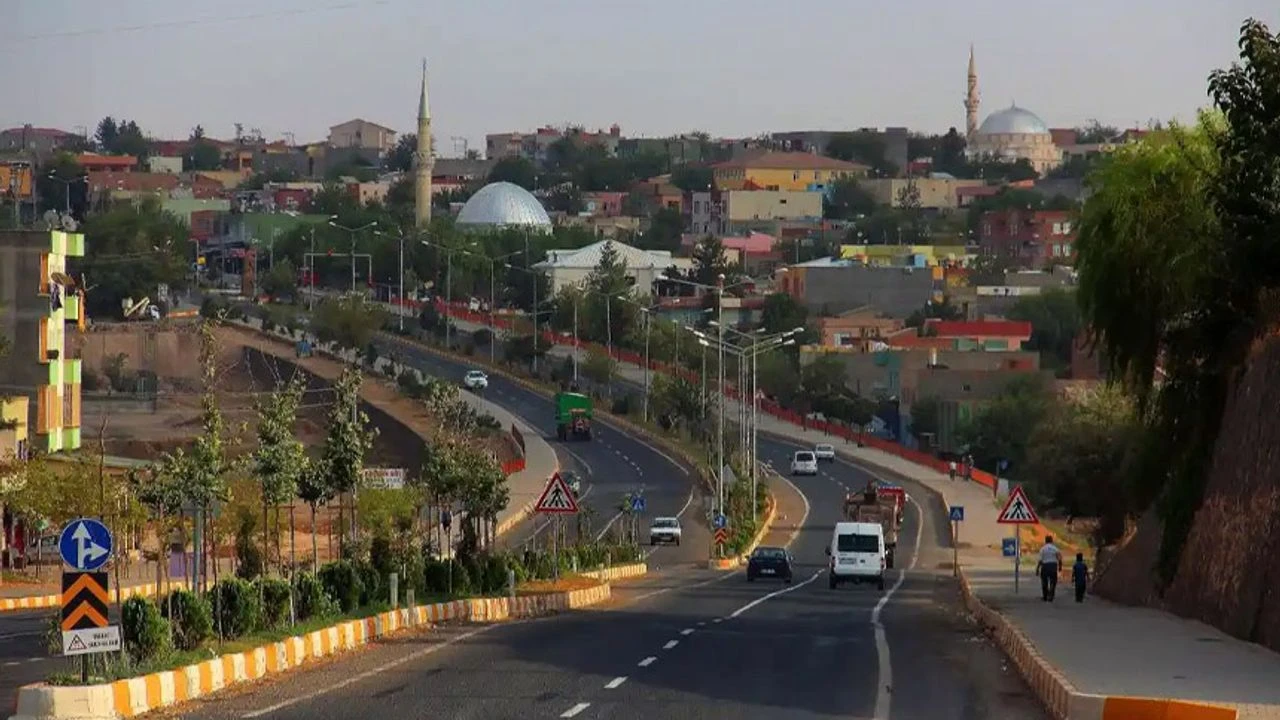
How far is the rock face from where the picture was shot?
104ft

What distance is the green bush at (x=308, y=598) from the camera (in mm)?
33688

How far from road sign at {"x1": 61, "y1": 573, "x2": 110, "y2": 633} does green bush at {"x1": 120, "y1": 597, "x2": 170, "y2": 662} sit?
3.33 metres

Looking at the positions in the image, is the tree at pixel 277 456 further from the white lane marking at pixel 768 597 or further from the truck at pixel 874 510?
the truck at pixel 874 510

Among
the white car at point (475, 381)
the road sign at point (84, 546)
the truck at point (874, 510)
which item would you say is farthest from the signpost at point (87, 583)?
the white car at point (475, 381)

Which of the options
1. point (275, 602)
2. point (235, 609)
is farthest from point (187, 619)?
point (275, 602)

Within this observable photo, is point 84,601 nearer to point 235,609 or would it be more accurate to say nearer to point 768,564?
point 235,609

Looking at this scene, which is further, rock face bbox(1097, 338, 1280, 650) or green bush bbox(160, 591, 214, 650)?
rock face bbox(1097, 338, 1280, 650)

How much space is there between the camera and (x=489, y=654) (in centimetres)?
3073

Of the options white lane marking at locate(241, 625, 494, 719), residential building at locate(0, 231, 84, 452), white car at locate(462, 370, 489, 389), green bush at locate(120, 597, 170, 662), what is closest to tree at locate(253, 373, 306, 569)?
white lane marking at locate(241, 625, 494, 719)

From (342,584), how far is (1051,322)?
5658 inches

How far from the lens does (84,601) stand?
2239cm

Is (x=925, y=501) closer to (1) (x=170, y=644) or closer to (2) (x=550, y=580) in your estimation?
(2) (x=550, y=580)

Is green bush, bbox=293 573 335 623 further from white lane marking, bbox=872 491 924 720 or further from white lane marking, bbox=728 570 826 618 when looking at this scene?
white lane marking, bbox=728 570 826 618

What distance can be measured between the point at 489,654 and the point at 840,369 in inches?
4892
